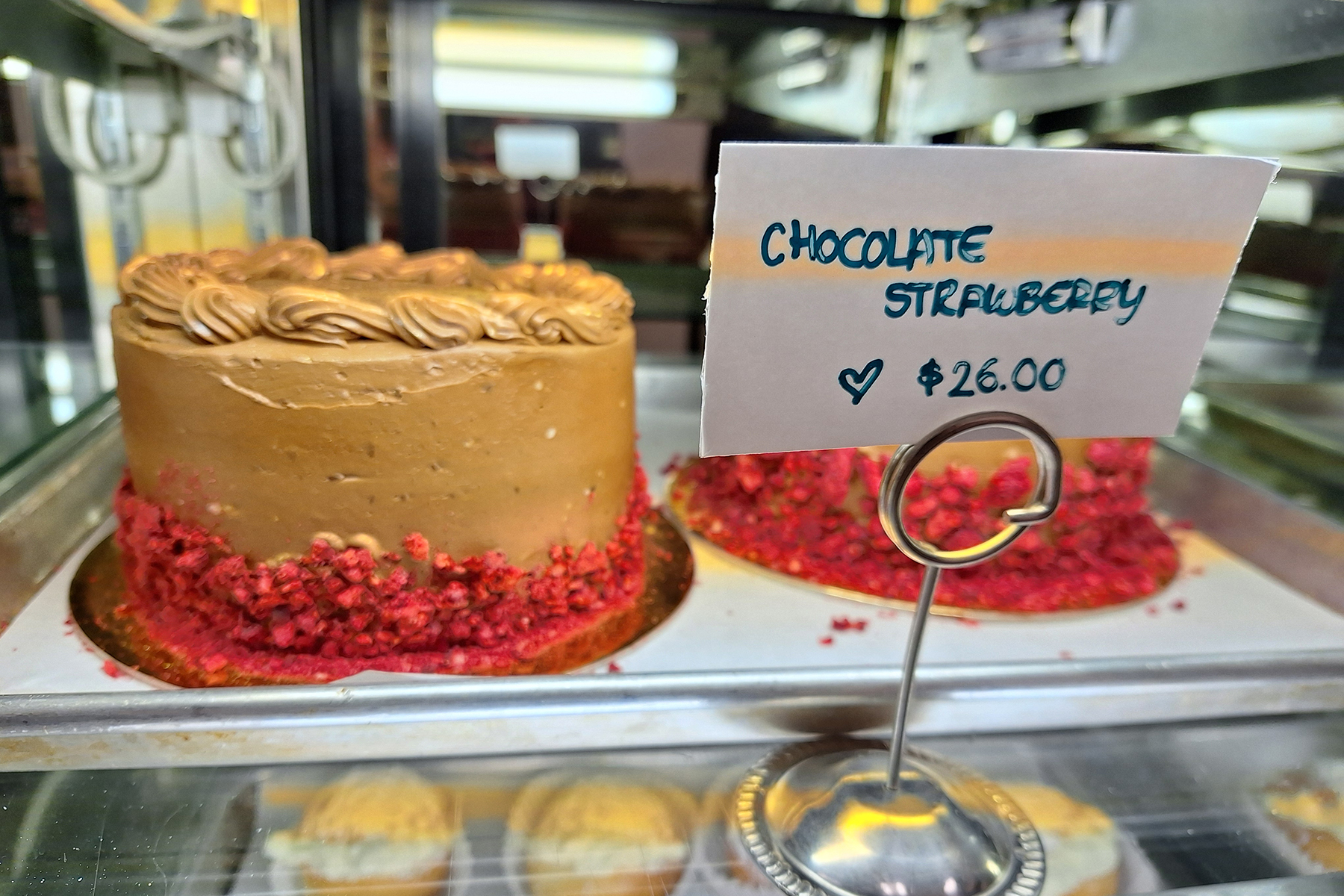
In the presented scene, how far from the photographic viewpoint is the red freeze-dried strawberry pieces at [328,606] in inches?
45.1

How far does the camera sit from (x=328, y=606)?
45.8 inches

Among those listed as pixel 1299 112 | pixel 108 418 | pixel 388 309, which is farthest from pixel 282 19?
pixel 1299 112

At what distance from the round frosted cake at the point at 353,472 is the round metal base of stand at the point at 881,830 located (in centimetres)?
34

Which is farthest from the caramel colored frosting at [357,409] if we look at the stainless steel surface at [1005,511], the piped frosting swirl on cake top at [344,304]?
the stainless steel surface at [1005,511]

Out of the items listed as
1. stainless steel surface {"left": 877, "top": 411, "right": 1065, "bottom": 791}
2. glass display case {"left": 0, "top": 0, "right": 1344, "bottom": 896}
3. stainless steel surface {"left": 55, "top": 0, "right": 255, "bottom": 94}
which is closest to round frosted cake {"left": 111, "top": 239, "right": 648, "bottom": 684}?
glass display case {"left": 0, "top": 0, "right": 1344, "bottom": 896}

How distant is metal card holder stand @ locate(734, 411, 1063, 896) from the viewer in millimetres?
837

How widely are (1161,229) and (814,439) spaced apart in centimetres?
36

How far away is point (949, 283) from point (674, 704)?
56 cm

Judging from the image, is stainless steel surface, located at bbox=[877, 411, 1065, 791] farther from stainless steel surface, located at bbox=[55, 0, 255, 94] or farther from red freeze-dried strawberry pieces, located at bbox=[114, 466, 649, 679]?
stainless steel surface, located at bbox=[55, 0, 255, 94]

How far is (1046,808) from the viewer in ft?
3.34

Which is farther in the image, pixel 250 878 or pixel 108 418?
pixel 108 418

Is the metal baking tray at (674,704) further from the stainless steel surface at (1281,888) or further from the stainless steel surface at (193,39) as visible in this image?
the stainless steel surface at (193,39)

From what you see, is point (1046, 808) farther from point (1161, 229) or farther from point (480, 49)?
point (480, 49)

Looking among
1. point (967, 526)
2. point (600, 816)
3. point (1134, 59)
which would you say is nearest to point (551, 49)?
point (1134, 59)
